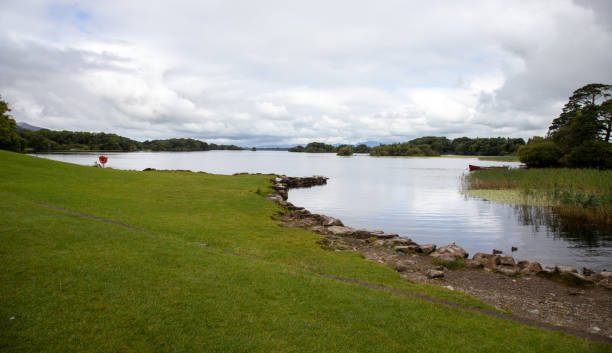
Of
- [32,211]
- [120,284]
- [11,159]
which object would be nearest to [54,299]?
[120,284]

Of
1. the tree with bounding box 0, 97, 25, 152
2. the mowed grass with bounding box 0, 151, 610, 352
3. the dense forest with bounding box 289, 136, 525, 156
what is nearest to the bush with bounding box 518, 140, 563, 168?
the mowed grass with bounding box 0, 151, 610, 352

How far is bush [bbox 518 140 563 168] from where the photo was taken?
53062 mm

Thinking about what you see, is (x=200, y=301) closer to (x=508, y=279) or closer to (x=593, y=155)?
(x=508, y=279)

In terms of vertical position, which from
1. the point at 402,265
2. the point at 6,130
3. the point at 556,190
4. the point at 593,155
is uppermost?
the point at 6,130

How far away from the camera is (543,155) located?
53.8 metres

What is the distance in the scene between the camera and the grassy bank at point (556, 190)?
21750mm

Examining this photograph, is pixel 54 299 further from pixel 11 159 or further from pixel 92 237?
pixel 11 159

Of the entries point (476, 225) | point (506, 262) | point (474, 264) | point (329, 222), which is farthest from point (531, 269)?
point (476, 225)

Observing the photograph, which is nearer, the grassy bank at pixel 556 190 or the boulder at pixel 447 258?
the boulder at pixel 447 258

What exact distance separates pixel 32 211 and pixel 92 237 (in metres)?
3.86

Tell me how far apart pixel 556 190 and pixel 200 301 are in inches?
1229

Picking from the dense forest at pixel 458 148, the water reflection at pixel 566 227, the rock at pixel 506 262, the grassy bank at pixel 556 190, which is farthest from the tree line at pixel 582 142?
the dense forest at pixel 458 148

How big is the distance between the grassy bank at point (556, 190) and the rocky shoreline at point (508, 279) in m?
13.8

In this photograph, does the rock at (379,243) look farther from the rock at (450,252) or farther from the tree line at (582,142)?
the tree line at (582,142)
